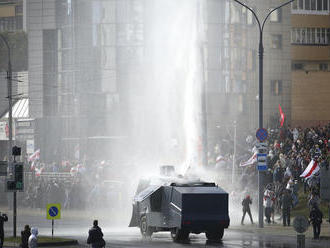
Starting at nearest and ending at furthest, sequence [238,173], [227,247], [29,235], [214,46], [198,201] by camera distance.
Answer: [29,235] → [227,247] → [198,201] → [238,173] → [214,46]

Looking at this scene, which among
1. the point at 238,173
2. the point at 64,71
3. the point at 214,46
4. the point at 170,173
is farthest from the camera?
the point at 64,71

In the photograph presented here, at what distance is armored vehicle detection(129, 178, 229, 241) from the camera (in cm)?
3453

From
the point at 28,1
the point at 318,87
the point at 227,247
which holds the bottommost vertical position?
the point at 227,247

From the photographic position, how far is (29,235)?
28.6 m

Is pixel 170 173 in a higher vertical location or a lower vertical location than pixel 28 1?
lower

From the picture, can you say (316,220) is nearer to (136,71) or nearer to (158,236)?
(158,236)

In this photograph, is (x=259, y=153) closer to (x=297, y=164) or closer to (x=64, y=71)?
(x=297, y=164)

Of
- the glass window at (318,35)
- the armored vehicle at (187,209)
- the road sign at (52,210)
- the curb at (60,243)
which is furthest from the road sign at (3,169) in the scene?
the glass window at (318,35)

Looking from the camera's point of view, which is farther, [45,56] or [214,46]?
[45,56]

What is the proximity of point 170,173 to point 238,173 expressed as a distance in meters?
11.6

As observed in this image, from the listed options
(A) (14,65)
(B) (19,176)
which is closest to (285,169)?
(B) (19,176)

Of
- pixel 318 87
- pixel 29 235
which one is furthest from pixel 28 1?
pixel 29 235

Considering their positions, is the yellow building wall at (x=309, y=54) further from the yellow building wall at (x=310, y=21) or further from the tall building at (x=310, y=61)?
the yellow building wall at (x=310, y=21)

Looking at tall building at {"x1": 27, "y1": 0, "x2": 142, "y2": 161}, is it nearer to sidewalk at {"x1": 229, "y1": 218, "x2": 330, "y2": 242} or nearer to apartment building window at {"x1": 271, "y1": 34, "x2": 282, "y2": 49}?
apartment building window at {"x1": 271, "y1": 34, "x2": 282, "y2": 49}
